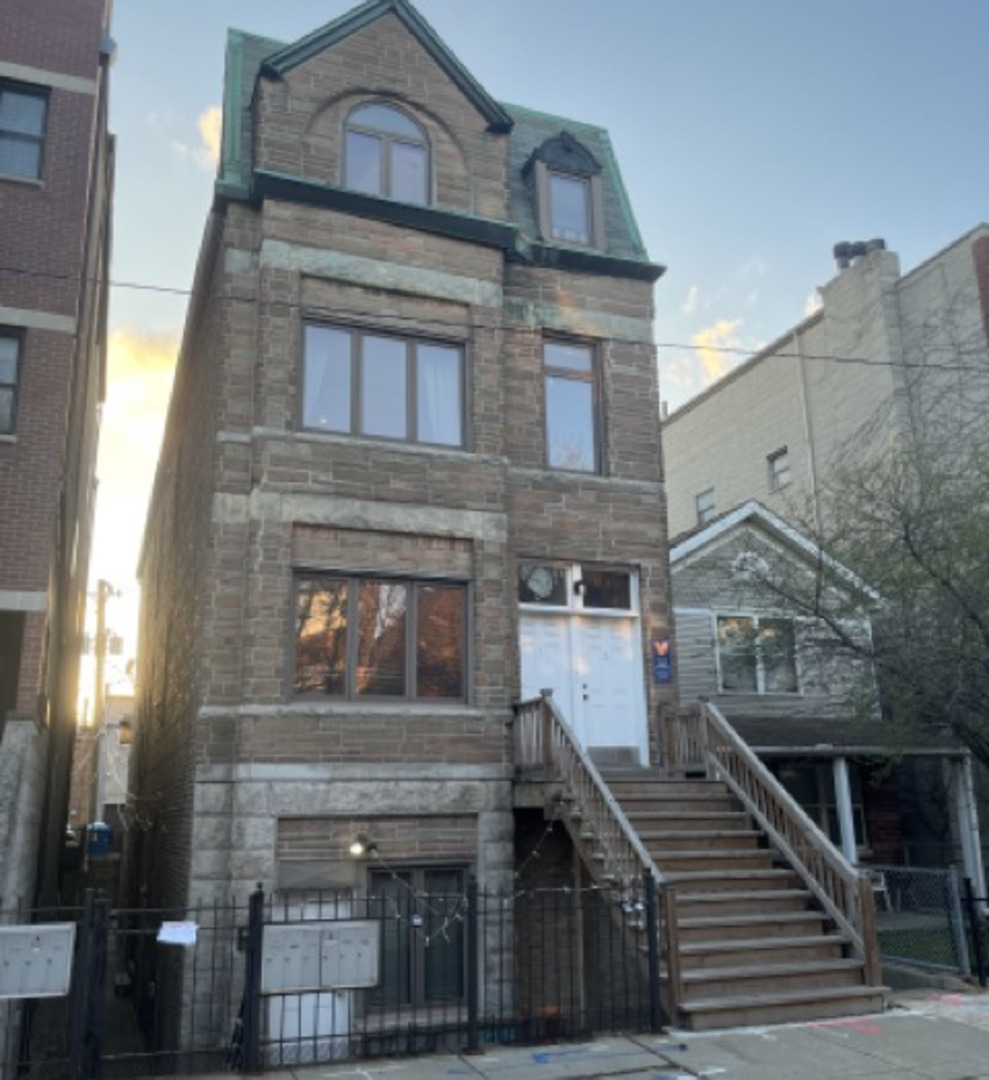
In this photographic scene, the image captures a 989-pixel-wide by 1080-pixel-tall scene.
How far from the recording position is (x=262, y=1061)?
8.53 meters

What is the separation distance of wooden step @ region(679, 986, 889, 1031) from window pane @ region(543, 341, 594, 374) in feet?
28.3

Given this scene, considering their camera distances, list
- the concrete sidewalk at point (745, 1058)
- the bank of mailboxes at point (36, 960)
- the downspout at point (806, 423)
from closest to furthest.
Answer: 1. the bank of mailboxes at point (36, 960)
2. the concrete sidewalk at point (745, 1058)
3. the downspout at point (806, 423)

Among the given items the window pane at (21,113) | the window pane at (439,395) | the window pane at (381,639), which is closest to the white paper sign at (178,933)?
the window pane at (381,639)

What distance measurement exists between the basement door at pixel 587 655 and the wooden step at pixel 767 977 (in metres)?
4.08

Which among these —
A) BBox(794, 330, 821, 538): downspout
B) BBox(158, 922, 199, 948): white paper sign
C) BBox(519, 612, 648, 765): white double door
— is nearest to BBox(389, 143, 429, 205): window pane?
BBox(519, 612, 648, 765): white double door

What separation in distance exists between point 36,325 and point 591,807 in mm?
8825

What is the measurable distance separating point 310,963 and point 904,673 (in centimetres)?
922

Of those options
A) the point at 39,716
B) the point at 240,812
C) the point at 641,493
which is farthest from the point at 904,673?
the point at 39,716

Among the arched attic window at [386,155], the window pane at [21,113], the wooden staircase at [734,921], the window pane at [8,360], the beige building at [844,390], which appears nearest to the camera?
the wooden staircase at [734,921]

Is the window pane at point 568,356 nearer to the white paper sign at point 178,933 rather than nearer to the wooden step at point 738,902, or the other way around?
the wooden step at point 738,902

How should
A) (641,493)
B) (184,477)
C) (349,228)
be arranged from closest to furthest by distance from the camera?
(349,228)
(641,493)
(184,477)

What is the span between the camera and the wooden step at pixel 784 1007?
29.9 ft

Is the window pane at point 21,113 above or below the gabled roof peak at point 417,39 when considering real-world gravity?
below

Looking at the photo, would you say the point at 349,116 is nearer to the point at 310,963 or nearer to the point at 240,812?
the point at 240,812
